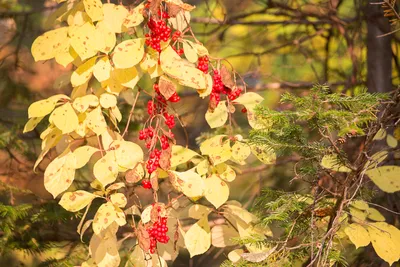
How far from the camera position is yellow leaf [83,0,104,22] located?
1.39m

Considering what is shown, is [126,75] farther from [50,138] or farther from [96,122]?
[50,138]

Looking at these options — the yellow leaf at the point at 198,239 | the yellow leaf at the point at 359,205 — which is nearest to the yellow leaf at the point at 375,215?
the yellow leaf at the point at 359,205

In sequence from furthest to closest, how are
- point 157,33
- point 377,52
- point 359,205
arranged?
point 377,52
point 359,205
point 157,33

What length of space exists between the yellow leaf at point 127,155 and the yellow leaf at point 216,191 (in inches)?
6.2

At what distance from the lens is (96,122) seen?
143 cm

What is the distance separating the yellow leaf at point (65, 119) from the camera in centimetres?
139

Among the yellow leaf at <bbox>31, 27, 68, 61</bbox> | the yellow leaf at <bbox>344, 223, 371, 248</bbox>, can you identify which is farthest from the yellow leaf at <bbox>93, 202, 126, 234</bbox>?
the yellow leaf at <bbox>344, 223, 371, 248</bbox>

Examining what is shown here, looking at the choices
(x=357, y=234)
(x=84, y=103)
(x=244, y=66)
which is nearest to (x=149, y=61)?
(x=84, y=103)

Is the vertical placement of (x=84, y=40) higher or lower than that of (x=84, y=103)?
higher

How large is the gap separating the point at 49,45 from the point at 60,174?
252mm

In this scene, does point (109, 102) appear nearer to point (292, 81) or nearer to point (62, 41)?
point (62, 41)

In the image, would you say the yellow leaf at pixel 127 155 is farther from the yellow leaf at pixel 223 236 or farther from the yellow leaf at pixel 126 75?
the yellow leaf at pixel 223 236

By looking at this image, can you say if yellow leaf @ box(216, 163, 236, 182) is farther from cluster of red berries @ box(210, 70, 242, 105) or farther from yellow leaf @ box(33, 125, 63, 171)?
yellow leaf @ box(33, 125, 63, 171)

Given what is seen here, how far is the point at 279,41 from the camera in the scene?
2131 mm
